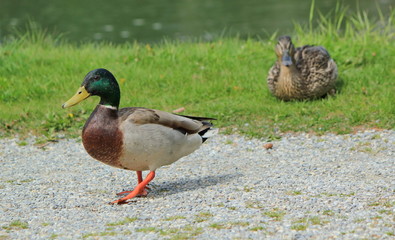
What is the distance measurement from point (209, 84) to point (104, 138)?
155 inches

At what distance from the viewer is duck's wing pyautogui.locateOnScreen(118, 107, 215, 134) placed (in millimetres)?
4719

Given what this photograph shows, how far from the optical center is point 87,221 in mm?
4133

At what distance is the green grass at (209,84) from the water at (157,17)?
4.36 meters

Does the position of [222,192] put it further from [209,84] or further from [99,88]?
[209,84]

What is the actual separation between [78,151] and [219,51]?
12.2 feet

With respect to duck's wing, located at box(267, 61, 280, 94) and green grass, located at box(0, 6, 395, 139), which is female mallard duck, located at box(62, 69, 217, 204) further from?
duck's wing, located at box(267, 61, 280, 94)

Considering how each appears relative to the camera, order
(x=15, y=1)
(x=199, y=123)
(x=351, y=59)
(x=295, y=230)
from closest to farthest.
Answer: (x=295, y=230) → (x=199, y=123) → (x=351, y=59) → (x=15, y=1)

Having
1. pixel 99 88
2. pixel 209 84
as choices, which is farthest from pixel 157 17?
pixel 99 88

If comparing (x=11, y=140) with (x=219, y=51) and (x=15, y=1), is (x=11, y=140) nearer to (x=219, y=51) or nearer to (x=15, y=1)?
(x=219, y=51)

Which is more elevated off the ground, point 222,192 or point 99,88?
point 99,88

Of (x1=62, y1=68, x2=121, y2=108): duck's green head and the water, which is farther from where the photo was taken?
the water

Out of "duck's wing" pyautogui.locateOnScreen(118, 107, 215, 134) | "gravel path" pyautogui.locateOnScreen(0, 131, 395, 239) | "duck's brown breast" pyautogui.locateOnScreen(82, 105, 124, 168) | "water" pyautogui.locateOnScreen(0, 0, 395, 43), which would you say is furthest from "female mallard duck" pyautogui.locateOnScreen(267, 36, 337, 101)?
"water" pyautogui.locateOnScreen(0, 0, 395, 43)

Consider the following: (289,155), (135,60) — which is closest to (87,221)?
(289,155)

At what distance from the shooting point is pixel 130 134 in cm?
460
